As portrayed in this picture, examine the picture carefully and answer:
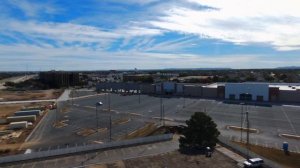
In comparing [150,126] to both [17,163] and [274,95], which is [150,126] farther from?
[274,95]

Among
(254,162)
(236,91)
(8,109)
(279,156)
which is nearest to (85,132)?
(254,162)

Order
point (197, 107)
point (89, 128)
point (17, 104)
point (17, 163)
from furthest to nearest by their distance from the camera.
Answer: point (17, 104) → point (197, 107) → point (89, 128) → point (17, 163)

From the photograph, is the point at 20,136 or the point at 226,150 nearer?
the point at 226,150

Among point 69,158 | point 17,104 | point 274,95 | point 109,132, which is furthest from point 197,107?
point 17,104

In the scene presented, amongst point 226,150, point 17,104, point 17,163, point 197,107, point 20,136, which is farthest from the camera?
point 17,104

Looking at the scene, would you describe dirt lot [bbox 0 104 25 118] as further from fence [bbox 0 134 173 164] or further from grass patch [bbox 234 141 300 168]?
grass patch [bbox 234 141 300 168]

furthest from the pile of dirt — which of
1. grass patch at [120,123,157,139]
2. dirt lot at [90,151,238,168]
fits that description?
dirt lot at [90,151,238,168]

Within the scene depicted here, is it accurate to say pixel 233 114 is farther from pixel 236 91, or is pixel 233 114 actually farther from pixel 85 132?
pixel 85 132

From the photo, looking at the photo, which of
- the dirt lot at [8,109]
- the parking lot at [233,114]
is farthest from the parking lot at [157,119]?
the dirt lot at [8,109]
